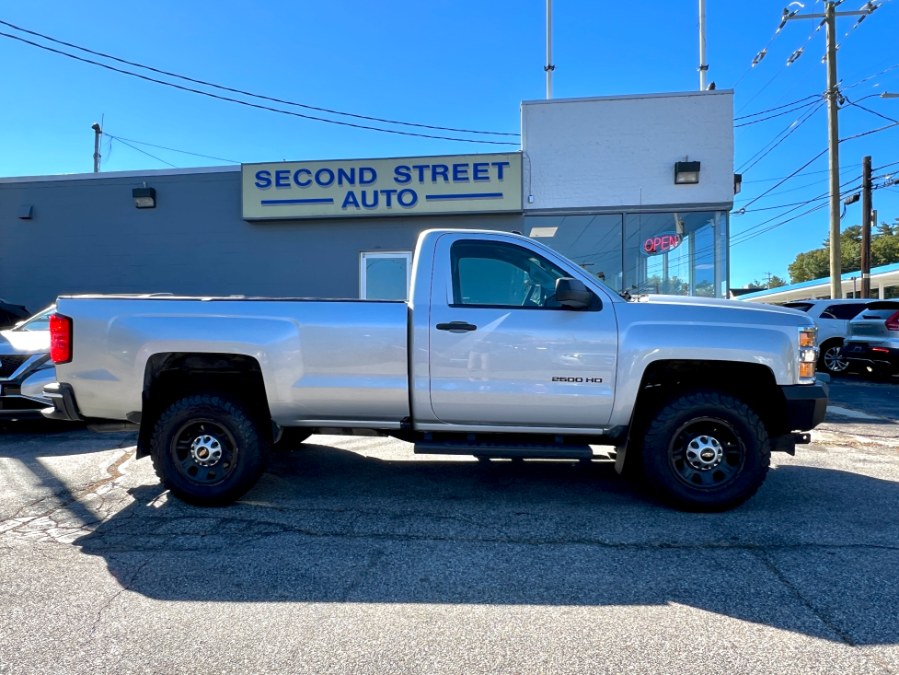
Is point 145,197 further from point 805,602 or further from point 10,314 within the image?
point 805,602

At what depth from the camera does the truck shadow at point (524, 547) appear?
2965 mm

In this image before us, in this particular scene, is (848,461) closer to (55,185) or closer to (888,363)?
(888,363)

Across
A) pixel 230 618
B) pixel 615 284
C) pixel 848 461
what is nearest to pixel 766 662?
pixel 230 618

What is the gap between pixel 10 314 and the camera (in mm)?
10031

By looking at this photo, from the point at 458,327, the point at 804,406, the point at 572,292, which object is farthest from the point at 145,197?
the point at 804,406

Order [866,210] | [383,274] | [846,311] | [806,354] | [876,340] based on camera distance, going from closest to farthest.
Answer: [806,354], [876,340], [383,274], [846,311], [866,210]

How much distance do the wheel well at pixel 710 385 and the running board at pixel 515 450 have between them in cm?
56

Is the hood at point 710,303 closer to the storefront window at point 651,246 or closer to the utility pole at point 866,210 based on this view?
the storefront window at point 651,246

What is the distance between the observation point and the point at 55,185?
1191cm

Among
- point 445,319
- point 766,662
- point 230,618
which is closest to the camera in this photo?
point 766,662

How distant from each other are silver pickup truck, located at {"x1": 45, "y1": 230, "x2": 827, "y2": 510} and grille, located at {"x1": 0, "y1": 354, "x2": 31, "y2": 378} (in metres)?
2.75

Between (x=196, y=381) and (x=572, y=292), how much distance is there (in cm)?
302

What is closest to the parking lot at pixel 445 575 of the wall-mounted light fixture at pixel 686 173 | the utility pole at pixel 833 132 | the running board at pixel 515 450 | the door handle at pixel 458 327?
the running board at pixel 515 450

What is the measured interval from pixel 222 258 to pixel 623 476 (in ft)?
31.2
